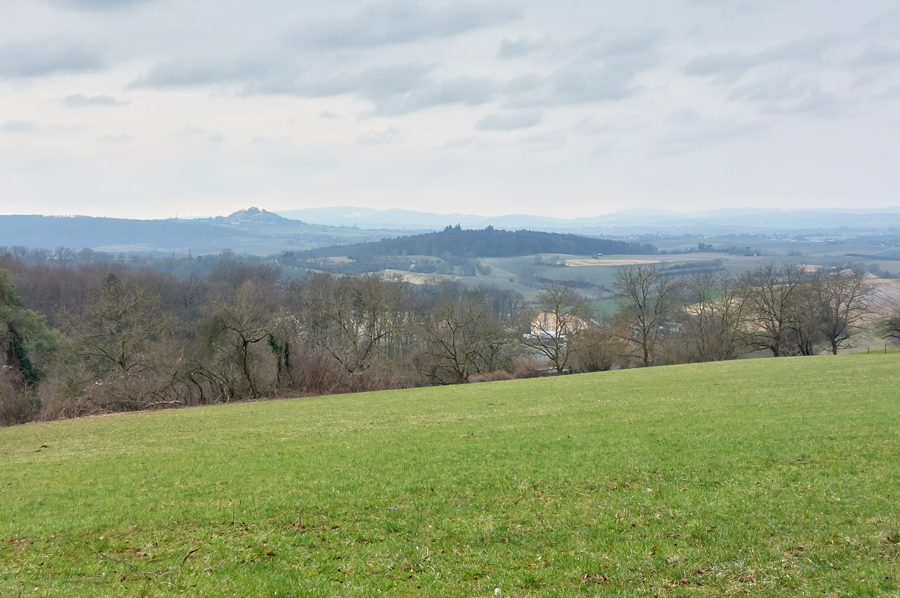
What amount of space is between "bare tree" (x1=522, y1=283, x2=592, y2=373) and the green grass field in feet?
146

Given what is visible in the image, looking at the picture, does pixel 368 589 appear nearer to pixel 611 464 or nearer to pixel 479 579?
pixel 479 579

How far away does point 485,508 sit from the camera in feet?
38.9

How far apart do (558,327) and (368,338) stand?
22712mm

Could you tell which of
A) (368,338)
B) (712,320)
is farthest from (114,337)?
(712,320)

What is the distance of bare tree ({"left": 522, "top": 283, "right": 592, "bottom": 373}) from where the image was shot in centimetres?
6800

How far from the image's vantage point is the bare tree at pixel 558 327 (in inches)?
2677

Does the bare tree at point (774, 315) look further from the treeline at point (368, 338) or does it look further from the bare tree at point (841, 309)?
the bare tree at point (841, 309)

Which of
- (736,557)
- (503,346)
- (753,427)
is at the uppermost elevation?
(736,557)

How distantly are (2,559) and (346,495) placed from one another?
631 centimetres

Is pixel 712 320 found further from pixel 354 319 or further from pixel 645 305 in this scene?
pixel 354 319

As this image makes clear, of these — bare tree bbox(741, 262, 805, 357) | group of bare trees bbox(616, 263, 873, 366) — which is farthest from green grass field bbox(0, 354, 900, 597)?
bare tree bbox(741, 262, 805, 357)

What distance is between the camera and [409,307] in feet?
272

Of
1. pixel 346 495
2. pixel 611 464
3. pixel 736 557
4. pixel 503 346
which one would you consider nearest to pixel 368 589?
pixel 346 495

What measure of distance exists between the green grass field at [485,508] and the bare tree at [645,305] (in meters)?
47.9
